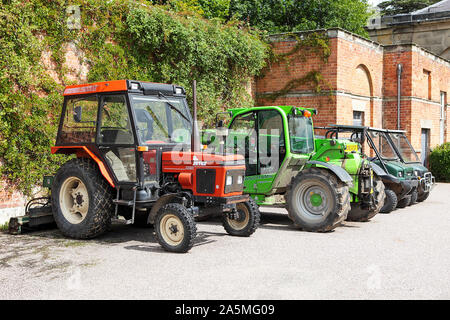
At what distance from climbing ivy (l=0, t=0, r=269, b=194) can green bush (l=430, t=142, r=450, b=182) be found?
939 centimetres

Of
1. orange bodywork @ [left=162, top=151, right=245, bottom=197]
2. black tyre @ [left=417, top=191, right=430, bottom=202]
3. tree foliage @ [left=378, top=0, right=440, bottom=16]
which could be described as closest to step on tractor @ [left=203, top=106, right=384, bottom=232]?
orange bodywork @ [left=162, top=151, right=245, bottom=197]

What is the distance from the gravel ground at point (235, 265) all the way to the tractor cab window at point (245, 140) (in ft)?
4.10

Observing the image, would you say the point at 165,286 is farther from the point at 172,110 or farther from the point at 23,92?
the point at 23,92

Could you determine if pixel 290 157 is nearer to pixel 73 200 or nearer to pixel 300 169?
pixel 300 169

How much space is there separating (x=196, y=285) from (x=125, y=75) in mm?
7166

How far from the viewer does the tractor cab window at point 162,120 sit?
724 centimetres

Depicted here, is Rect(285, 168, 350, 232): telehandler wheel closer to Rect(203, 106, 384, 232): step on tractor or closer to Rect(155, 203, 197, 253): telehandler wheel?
Rect(203, 106, 384, 232): step on tractor

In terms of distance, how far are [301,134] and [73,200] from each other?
4253 mm

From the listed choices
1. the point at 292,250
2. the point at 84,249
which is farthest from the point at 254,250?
the point at 84,249

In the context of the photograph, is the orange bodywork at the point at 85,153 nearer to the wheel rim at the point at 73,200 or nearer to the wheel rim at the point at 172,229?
the wheel rim at the point at 73,200

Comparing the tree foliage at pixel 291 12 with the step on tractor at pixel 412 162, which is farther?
the tree foliage at pixel 291 12

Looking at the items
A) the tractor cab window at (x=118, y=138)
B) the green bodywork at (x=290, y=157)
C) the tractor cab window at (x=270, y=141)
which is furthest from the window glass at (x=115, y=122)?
the tractor cab window at (x=270, y=141)

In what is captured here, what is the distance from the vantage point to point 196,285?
516 centimetres

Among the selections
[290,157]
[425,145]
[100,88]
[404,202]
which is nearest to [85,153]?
[100,88]
